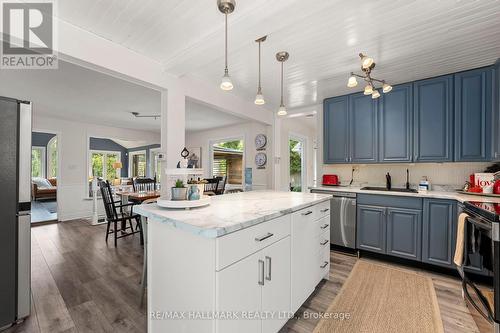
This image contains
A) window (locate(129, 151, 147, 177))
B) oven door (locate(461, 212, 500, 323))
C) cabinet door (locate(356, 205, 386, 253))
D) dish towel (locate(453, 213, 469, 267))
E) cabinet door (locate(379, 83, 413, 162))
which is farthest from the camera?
window (locate(129, 151, 147, 177))

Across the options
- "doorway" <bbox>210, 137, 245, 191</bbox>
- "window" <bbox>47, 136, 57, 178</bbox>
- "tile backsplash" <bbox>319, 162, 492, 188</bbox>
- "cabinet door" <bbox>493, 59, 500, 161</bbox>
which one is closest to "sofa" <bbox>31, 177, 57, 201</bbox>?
"window" <bbox>47, 136, 57, 178</bbox>

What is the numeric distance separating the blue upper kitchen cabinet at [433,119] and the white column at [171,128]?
10.3 feet

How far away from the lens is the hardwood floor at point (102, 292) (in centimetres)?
171

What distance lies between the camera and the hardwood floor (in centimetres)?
171

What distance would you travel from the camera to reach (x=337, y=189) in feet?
10.6

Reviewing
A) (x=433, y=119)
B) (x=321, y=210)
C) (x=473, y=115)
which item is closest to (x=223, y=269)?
(x=321, y=210)

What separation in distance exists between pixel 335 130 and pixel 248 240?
2.96 m

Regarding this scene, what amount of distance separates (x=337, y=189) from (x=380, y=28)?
2077mm

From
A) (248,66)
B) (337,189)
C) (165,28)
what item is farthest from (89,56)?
(337,189)

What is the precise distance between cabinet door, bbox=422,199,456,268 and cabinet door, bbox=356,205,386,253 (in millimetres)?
440

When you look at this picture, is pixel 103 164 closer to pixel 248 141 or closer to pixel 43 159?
pixel 43 159

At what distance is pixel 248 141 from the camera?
17.2 feet

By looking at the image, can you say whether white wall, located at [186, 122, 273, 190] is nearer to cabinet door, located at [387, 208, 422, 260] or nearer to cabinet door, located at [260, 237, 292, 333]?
cabinet door, located at [387, 208, 422, 260]

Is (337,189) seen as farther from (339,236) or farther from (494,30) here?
(494,30)
